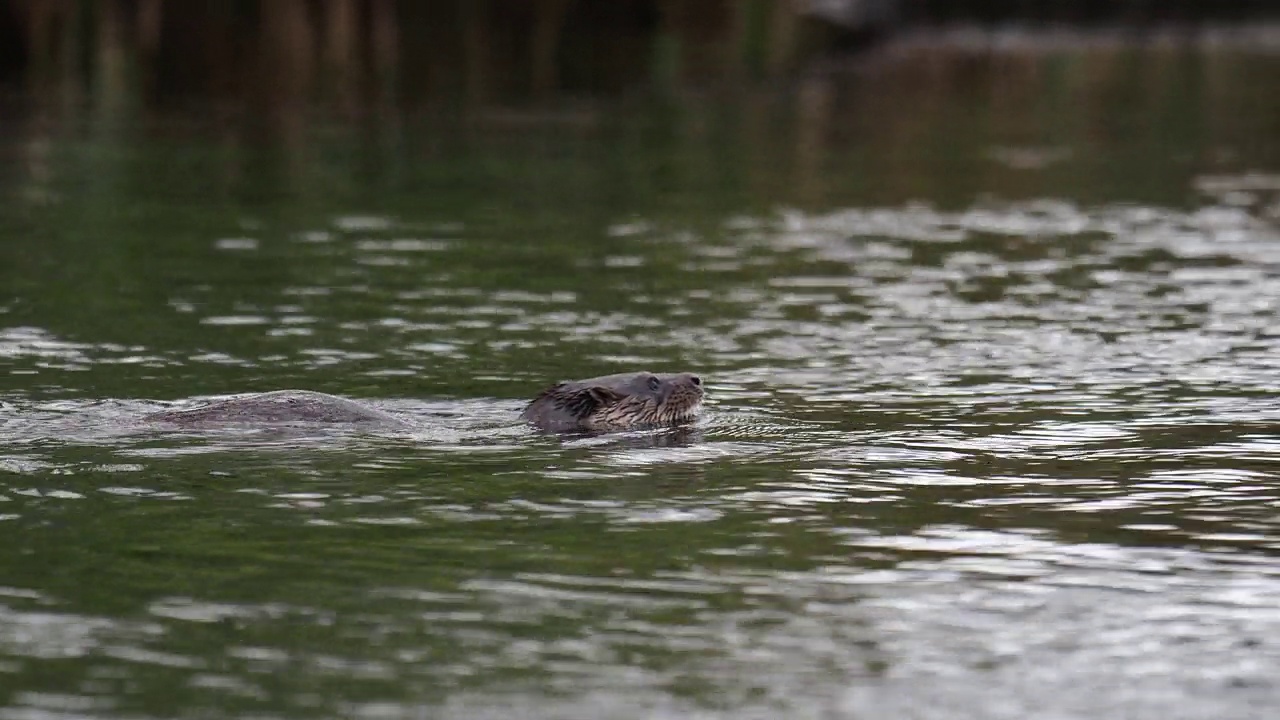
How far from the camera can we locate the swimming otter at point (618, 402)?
14.2m

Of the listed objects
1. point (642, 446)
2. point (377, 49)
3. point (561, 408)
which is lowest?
point (642, 446)

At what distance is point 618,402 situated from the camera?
14359 mm

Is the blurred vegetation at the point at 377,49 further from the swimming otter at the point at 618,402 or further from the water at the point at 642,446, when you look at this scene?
the swimming otter at the point at 618,402

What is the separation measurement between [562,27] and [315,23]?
16.9ft

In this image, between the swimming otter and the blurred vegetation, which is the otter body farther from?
the blurred vegetation

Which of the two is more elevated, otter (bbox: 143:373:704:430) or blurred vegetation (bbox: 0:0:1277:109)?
blurred vegetation (bbox: 0:0:1277:109)

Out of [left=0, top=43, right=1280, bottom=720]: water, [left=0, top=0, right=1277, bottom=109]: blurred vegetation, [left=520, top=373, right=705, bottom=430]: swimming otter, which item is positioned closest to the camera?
[left=0, top=43, right=1280, bottom=720]: water

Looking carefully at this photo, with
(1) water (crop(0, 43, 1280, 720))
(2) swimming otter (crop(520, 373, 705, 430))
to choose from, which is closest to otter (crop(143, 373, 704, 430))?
(2) swimming otter (crop(520, 373, 705, 430))

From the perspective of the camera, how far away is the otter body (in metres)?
13.6

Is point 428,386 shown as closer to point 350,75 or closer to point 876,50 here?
point 350,75

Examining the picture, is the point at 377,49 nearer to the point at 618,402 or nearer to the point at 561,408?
the point at 618,402

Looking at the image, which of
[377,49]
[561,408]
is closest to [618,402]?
[561,408]

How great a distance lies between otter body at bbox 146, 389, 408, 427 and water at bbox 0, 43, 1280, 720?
0.21 meters

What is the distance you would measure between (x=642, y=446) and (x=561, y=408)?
2.14 feet
